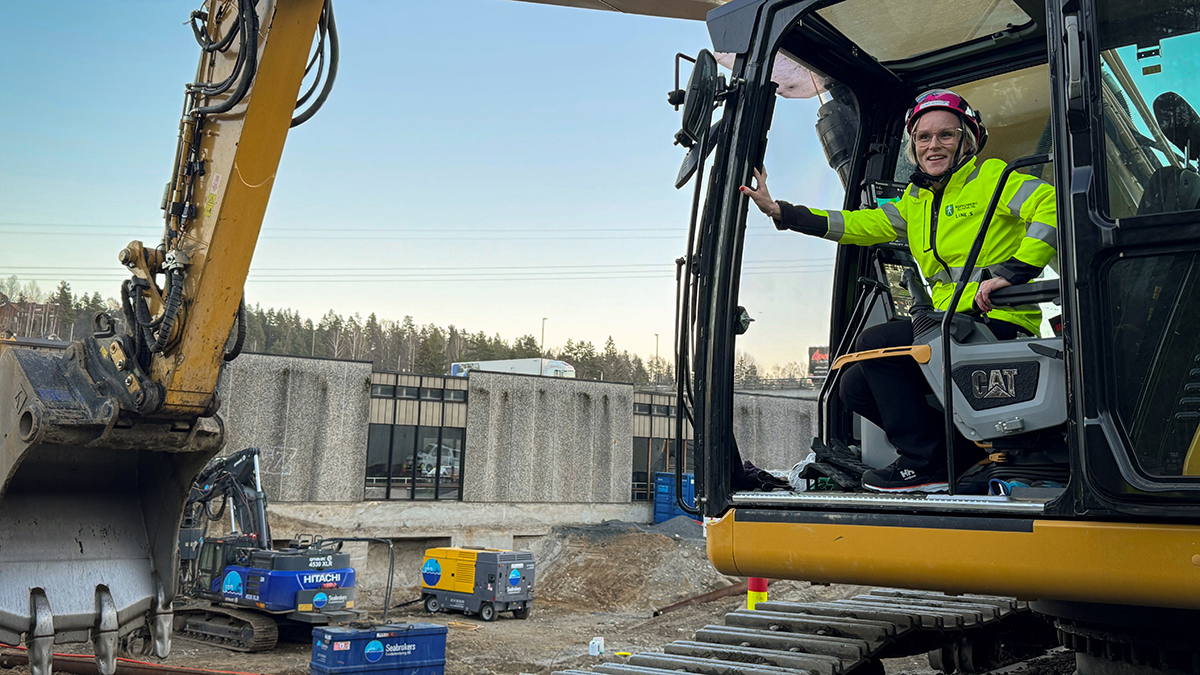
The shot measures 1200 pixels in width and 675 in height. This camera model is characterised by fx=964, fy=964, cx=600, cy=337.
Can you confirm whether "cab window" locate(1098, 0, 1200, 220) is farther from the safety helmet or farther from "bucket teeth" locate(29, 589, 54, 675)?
"bucket teeth" locate(29, 589, 54, 675)

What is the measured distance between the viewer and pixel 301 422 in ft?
76.5

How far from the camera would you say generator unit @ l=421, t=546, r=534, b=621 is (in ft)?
59.5

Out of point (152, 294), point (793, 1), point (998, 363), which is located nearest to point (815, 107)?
point (793, 1)

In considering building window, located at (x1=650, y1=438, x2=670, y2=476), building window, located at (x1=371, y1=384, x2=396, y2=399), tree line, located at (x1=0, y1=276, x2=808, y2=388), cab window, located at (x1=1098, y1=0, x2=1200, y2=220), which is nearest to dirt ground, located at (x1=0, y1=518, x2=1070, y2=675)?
building window, located at (x1=650, y1=438, x2=670, y2=476)

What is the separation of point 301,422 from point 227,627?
9.10 m

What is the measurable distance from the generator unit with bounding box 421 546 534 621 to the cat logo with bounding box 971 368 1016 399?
1611 centimetres

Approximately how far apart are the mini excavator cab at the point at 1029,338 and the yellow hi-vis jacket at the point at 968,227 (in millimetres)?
119

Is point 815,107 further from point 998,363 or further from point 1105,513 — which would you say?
point 1105,513

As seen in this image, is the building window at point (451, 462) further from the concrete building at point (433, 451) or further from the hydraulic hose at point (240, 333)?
the hydraulic hose at point (240, 333)

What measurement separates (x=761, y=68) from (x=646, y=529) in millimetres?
23285

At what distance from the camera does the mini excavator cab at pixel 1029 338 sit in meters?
2.25

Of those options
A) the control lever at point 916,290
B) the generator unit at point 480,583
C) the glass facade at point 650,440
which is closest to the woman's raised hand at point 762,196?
the control lever at point 916,290

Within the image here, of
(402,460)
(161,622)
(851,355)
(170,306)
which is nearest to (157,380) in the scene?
(170,306)

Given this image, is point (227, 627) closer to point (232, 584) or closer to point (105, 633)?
point (232, 584)
